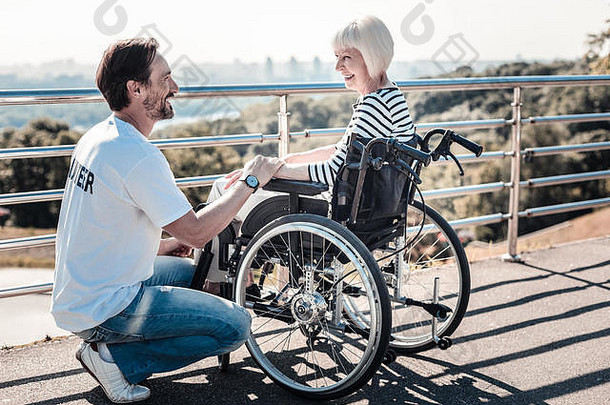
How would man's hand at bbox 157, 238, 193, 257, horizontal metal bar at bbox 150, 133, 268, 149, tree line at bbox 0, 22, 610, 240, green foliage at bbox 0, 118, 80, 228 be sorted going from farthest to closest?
1. green foliage at bbox 0, 118, 80, 228
2. tree line at bbox 0, 22, 610, 240
3. horizontal metal bar at bbox 150, 133, 268, 149
4. man's hand at bbox 157, 238, 193, 257

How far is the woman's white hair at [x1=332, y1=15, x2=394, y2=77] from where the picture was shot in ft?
8.46

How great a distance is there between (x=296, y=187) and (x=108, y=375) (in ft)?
3.02

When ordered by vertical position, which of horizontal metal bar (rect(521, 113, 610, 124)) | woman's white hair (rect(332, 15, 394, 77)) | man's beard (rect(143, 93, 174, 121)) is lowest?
horizontal metal bar (rect(521, 113, 610, 124))

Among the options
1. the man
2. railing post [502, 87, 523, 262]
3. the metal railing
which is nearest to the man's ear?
the man

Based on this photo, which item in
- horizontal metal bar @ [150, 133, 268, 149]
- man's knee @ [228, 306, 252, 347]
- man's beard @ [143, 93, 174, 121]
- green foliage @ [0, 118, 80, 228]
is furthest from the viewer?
green foliage @ [0, 118, 80, 228]

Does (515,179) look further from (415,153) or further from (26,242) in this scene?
(26,242)

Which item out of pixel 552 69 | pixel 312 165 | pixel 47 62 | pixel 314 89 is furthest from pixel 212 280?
pixel 47 62

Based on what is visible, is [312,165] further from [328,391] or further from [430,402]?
[430,402]

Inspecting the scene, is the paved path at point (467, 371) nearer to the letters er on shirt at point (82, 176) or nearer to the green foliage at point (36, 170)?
the letters er on shirt at point (82, 176)

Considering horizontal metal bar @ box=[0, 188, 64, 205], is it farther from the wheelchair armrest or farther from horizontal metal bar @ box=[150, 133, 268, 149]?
the wheelchair armrest

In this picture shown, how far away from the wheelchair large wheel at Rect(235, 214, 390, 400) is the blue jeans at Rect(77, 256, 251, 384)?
0.72 feet

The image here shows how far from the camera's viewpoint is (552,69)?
4359 cm

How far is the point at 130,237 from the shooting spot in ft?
7.38

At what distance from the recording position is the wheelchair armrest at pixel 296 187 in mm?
2475
